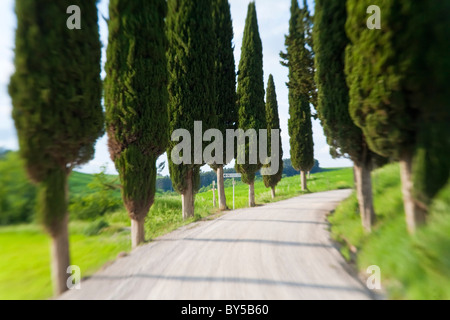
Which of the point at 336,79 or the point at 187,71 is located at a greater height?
the point at 187,71

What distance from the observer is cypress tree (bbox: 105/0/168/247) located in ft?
19.3

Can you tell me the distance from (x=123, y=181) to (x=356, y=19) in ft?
20.2

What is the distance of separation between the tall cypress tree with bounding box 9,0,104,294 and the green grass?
17.1ft

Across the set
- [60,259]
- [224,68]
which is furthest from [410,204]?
[224,68]

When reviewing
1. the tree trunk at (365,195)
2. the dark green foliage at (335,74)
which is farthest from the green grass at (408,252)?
the dark green foliage at (335,74)

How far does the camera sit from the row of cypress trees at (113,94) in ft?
12.1

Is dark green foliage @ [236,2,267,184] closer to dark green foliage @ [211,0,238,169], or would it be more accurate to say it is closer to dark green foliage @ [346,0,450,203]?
dark green foliage @ [211,0,238,169]

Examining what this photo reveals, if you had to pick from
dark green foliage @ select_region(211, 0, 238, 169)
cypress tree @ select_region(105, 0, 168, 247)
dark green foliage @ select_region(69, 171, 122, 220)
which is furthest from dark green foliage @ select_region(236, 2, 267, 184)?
cypress tree @ select_region(105, 0, 168, 247)

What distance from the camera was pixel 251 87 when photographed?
1438cm

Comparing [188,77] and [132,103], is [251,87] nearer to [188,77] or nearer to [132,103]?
[188,77]

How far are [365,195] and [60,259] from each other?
625cm

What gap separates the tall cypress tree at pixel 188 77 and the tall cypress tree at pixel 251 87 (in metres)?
4.44
